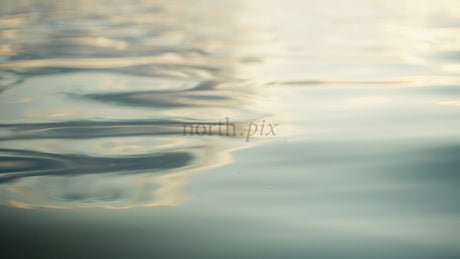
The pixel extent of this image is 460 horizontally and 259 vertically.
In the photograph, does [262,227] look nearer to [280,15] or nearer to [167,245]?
[167,245]

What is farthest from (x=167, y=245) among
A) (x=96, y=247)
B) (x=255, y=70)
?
(x=255, y=70)

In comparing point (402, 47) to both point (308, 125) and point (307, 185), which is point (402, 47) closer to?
point (308, 125)

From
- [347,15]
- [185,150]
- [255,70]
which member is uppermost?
[347,15]

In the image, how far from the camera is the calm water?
1.49 ft

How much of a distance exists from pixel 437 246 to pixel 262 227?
0.54 ft

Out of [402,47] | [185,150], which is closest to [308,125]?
[185,150]

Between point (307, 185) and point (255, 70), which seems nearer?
point (307, 185)

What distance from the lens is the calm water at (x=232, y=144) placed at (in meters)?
0.46

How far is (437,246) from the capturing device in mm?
430

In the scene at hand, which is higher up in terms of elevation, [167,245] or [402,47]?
[402,47]

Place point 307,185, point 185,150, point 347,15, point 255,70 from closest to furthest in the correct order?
point 307,185 < point 185,150 < point 255,70 < point 347,15

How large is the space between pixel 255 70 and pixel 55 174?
59 cm

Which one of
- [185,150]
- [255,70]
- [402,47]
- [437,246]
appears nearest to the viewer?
[437,246]

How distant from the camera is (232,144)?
0.69 m
